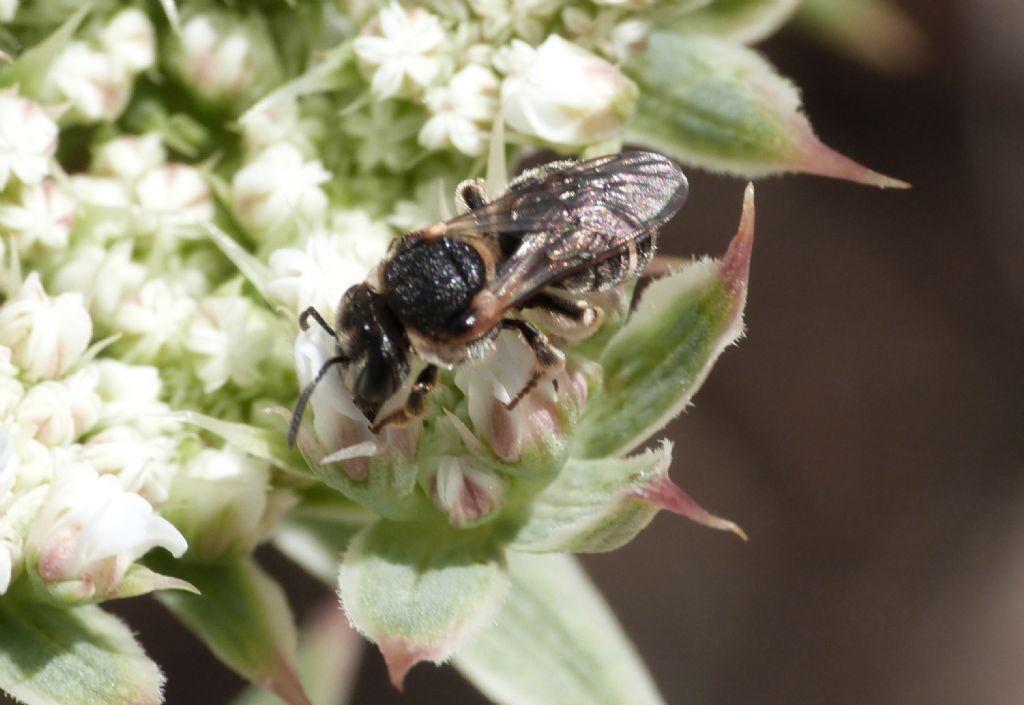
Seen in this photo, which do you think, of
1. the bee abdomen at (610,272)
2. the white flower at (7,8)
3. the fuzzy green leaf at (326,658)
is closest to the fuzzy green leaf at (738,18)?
the bee abdomen at (610,272)

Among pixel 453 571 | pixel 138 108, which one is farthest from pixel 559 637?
pixel 138 108

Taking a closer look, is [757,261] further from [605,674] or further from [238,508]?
[238,508]

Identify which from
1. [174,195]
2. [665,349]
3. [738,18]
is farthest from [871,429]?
[174,195]

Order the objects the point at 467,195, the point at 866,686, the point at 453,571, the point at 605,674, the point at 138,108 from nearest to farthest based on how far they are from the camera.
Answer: the point at 453,571 < the point at 467,195 < the point at 605,674 < the point at 138,108 < the point at 866,686

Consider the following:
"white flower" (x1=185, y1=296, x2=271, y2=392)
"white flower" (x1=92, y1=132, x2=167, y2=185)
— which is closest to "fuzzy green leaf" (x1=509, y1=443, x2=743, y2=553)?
"white flower" (x1=185, y1=296, x2=271, y2=392)

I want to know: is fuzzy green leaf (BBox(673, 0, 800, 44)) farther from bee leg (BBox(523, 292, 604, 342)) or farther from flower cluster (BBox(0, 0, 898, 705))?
bee leg (BBox(523, 292, 604, 342))

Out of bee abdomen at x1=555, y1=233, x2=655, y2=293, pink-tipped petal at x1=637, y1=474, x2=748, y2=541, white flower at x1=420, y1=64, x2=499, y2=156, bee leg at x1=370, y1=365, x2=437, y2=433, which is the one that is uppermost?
white flower at x1=420, y1=64, x2=499, y2=156

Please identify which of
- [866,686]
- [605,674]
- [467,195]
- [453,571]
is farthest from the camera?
[866,686]
